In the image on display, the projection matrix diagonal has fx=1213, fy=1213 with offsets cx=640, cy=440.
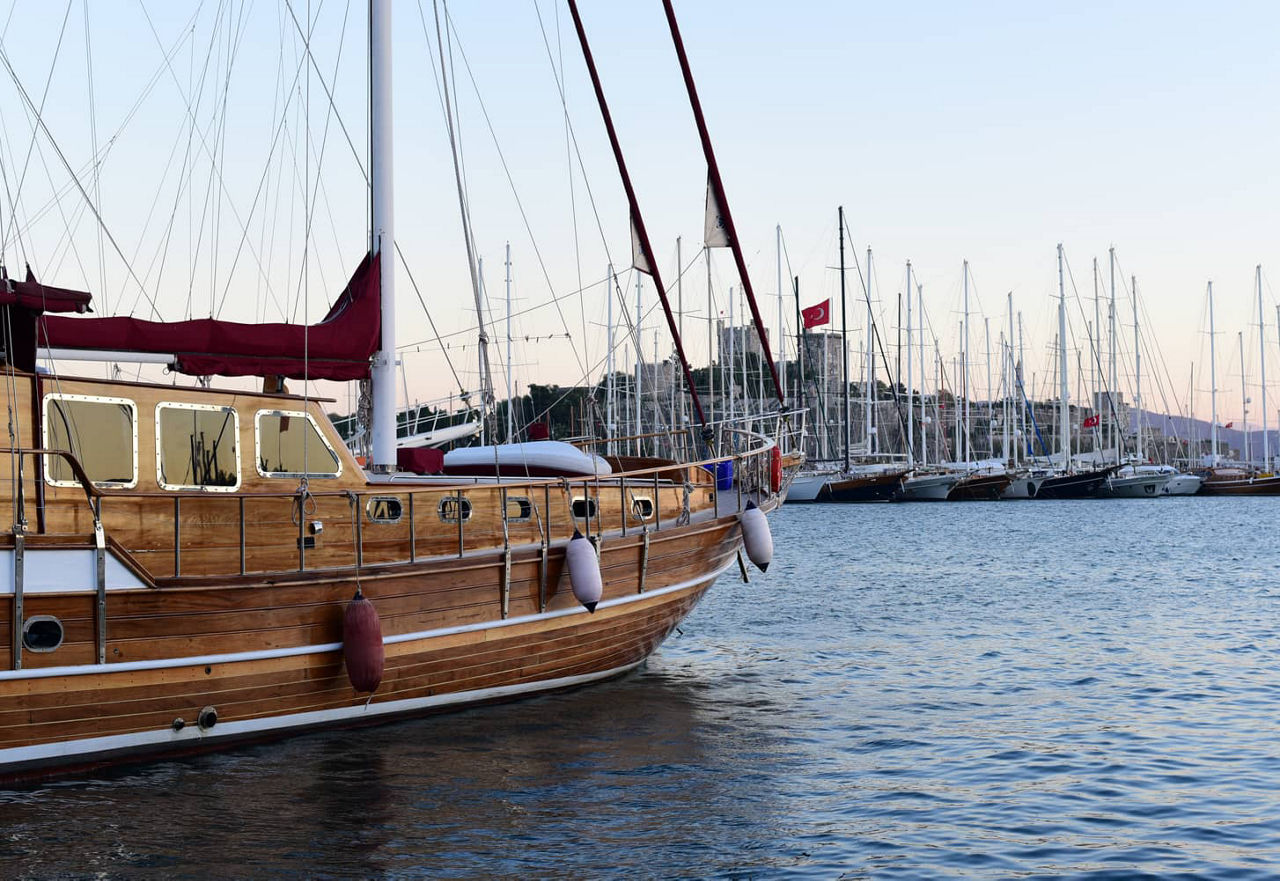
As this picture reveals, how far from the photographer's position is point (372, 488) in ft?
39.6

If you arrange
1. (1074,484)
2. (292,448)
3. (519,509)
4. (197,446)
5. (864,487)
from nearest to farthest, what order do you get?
(197,446)
(292,448)
(519,509)
(864,487)
(1074,484)

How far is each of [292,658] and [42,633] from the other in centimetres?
211

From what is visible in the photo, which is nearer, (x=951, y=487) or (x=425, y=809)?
(x=425, y=809)

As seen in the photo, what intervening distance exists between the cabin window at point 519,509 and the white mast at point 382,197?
158cm

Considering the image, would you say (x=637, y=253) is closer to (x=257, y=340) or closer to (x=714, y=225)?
(x=714, y=225)

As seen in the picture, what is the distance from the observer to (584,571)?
12258 millimetres

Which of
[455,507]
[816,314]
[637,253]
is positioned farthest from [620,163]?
[816,314]

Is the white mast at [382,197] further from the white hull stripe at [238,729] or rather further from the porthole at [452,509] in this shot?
the white hull stripe at [238,729]

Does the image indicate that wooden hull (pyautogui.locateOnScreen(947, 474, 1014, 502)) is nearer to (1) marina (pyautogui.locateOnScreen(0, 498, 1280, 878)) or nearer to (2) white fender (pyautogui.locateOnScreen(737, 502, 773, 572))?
(1) marina (pyautogui.locateOnScreen(0, 498, 1280, 878))

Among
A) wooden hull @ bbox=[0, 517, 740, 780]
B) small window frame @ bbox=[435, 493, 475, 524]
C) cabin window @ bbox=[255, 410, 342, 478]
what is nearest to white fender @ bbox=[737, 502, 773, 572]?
wooden hull @ bbox=[0, 517, 740, 780]

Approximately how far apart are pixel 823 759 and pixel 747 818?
2236 mm

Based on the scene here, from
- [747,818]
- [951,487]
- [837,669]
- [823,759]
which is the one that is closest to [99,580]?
[747,818]

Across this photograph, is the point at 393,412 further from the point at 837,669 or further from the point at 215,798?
the point at 837,669

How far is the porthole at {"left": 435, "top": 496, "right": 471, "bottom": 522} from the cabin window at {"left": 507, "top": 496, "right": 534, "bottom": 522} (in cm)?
58
